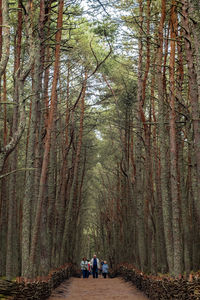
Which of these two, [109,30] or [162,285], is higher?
[109,30]

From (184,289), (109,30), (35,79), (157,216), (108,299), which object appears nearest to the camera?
(184,289)

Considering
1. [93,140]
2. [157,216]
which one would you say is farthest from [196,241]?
[93,140]

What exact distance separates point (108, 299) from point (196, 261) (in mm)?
4178

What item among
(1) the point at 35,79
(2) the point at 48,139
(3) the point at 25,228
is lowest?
(3) the point at 25,228

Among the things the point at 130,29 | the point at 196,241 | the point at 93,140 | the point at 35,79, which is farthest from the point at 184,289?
the point at 93,140

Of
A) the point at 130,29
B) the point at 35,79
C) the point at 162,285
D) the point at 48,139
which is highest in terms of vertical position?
the point at 130,29

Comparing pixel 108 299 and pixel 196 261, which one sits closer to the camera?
pixel 108 299

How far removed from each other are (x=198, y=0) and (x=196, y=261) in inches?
323

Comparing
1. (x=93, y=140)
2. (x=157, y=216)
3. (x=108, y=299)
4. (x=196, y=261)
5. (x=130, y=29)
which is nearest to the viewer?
(x=108, y=299)

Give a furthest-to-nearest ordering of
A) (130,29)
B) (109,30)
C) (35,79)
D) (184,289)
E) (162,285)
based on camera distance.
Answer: (130,29)
(109,30)
(35,79)
(162,285)
(184,289)

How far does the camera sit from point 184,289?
5863 mm

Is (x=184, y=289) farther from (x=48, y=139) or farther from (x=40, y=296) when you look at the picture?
(x=48, y=139)

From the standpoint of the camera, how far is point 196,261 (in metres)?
11.6

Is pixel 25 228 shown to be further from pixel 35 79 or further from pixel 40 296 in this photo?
pixel 35 79
